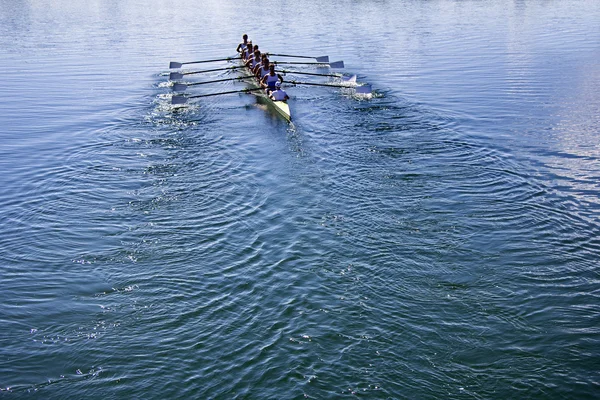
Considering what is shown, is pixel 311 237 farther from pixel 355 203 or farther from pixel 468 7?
pixel 468 7

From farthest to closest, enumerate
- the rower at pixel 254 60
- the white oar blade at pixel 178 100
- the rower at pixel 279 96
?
the rower at pixel 254 60 < the white oar blade at pixel 178 100 < the rower at pixel 279 96

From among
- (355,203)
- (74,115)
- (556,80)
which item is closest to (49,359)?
(355,203)

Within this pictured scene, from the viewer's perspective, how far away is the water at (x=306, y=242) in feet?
30.5

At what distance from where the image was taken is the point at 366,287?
1118 centimetres

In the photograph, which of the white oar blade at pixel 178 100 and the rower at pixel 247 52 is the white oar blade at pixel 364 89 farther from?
the rower at pixel 247 52

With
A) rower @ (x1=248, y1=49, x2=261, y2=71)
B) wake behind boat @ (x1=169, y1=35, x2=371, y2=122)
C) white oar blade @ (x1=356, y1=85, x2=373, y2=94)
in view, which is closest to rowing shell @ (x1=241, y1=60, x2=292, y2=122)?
wake behind boat @ (x1=169, y1=35, x2=371, y2=122)

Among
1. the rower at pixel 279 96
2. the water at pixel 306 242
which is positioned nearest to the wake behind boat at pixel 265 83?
the rower at pixel 279 96

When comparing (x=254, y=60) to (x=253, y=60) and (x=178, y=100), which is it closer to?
(x=253, y=60)

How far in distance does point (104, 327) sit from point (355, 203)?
6.88m

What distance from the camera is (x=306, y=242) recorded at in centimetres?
1298

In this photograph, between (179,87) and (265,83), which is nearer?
(265,83)

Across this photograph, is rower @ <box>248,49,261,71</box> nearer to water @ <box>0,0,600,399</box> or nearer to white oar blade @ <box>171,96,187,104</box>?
water @ <box>0,0,600,399</box>

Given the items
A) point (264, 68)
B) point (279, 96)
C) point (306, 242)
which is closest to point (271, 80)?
A: point (264, 68)

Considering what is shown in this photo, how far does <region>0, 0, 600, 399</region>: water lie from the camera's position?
30.5 feet
